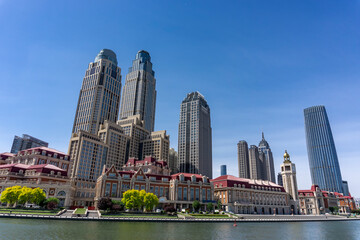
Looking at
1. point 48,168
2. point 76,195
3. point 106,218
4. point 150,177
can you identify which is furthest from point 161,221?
point 76,195

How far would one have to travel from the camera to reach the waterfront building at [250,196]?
431 feet

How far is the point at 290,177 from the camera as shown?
545 feet

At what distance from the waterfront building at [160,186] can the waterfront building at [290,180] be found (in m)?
66.6

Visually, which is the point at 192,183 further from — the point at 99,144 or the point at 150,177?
the point at 99,144

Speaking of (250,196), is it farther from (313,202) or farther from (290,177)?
(313,202)

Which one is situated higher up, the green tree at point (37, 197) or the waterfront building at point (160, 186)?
the waterfront building at point (160, 186)

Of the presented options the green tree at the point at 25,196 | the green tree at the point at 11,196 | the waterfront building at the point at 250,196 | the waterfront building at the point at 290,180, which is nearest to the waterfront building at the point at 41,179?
the green tree at the point at 11,196

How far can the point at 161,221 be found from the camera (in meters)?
76.2

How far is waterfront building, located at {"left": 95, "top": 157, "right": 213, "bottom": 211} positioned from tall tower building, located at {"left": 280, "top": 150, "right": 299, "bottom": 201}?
222ft

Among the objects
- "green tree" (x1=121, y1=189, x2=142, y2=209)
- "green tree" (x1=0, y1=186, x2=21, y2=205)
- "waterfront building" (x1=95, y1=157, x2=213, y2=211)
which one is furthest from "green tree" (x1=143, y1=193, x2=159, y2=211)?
"green tree" (x1=0, y1=186, x2=21, y2=205)

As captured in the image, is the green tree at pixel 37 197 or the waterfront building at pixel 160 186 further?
the waterfront building at pixel 160 186

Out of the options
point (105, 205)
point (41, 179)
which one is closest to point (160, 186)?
point (105, 205)

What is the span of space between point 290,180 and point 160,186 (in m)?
94.9

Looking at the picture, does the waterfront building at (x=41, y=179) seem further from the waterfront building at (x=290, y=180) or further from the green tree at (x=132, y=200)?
the waterfront building at (x=290, y=180)
